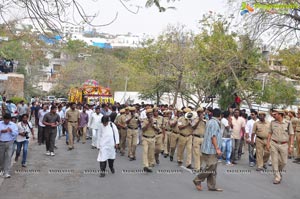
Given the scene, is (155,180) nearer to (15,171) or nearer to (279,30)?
(15,171)

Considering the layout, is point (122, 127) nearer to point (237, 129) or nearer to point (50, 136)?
point (50, 136)

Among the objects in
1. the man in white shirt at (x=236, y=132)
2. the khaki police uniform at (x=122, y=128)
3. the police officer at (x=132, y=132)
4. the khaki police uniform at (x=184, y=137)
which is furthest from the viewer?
the khaki police uniform at (x=122, y=128)

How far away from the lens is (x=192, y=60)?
2852cm

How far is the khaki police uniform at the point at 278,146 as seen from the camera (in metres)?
10.7

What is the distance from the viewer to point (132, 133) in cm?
1449

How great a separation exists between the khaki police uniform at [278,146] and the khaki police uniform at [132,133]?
476 cm

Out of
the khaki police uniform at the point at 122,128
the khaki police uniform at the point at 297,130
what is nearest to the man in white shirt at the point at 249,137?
the khaki police uniform at the point at 297,130

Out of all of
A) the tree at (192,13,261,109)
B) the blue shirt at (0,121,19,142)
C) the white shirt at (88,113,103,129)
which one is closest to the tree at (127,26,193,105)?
the tree at (192,13,261,109)

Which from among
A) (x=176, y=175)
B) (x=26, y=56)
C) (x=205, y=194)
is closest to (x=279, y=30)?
(x=176, y=175)

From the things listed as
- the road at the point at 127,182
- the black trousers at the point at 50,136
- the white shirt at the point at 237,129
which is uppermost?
the white shirt at the point at 237,129

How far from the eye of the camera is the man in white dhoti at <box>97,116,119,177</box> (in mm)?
11148

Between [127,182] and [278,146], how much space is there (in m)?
3.60

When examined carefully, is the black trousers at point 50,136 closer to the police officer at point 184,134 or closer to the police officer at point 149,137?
the police officer at point 149,137

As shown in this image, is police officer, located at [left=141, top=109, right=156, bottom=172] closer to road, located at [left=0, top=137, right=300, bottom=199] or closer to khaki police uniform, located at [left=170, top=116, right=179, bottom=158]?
road, located at [left=0, top=137, right=300, bottom=199]
